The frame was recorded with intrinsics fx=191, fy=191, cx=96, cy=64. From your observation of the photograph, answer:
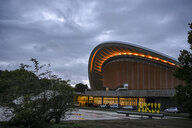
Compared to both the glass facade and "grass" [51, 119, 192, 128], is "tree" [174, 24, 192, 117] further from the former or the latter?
the glass facade

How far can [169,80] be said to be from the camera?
160ft

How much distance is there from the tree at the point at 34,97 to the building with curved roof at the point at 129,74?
1156 inches

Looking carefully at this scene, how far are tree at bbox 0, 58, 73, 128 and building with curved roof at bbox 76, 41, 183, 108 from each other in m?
29.4

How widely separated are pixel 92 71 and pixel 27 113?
58.7 m

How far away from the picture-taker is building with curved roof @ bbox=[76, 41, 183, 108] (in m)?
42.4

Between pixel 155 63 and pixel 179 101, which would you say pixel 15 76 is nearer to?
pixel 179 101

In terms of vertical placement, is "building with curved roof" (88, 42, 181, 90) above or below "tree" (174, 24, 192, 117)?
above

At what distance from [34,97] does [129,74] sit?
4984cm

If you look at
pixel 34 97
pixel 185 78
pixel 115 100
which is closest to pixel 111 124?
pixel 34 97

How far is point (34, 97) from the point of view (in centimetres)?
986

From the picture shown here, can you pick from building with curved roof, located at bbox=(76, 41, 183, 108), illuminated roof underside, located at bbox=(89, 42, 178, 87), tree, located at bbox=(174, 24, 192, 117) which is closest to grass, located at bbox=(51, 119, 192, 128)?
tree, located at bbox=(174, 24, 192, 117)

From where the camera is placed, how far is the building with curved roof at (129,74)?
139 ft

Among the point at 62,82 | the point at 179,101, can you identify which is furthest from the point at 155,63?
the point at 62,82

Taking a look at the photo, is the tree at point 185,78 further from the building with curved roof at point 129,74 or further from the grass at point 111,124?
the building with curved roof at point 129,74
